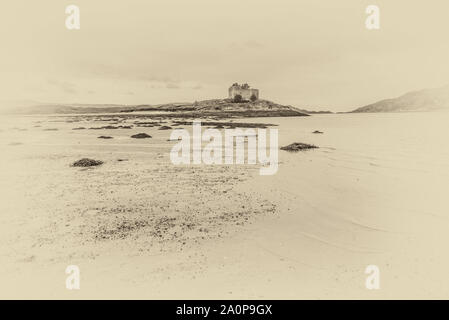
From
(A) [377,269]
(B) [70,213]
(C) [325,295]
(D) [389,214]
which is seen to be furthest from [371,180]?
(B) [70,213]

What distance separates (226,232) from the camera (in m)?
8.68

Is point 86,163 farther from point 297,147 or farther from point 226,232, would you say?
point 297,147

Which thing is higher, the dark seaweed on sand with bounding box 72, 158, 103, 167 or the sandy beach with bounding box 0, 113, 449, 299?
the dark seaweed on sand with bounding box 72, 158, 103, 167

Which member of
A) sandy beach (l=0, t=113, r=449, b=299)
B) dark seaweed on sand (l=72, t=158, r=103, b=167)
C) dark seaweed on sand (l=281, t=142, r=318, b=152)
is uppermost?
dark seaweed on sand (l=281, t=142, r=318, b=152)

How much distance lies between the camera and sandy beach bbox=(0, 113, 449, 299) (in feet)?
20.9

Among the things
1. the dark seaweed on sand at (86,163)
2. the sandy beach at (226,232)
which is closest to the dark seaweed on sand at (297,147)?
the sandy beach at (226,232)

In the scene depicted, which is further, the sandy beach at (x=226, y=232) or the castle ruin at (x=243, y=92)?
the castle ruin at (x=243, y=92)

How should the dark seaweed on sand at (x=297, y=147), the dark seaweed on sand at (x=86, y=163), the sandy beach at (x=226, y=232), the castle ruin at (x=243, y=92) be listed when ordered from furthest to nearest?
1. the castle ruin at (x=243, y=92)
2. the dark seaweed on sand at (x=297, y=147)
3. the dark seaweed on sand at (x=86, y=163)
4. the sandy beach at (x=226, y=232)

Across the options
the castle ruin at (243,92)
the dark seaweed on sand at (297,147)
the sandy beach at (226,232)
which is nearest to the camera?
the sandy beach at (226,232)

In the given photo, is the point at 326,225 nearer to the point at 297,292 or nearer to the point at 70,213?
the point at 297,292

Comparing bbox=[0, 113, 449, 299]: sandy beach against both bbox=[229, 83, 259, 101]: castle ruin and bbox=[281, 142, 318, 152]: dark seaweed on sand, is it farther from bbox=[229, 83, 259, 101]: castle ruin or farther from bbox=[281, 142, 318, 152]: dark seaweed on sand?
bbox=[229, 83, 259, 101]: castle ruin

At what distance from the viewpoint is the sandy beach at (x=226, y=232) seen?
251 inches

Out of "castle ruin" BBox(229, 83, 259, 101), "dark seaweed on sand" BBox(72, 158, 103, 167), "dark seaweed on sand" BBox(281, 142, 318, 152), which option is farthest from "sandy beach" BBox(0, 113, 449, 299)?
"castle ruin" BBox(229, 83, 259, 101)

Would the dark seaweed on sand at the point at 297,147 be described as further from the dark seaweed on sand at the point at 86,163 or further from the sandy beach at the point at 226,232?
the dark seaweed on sand at the point at 86,163
